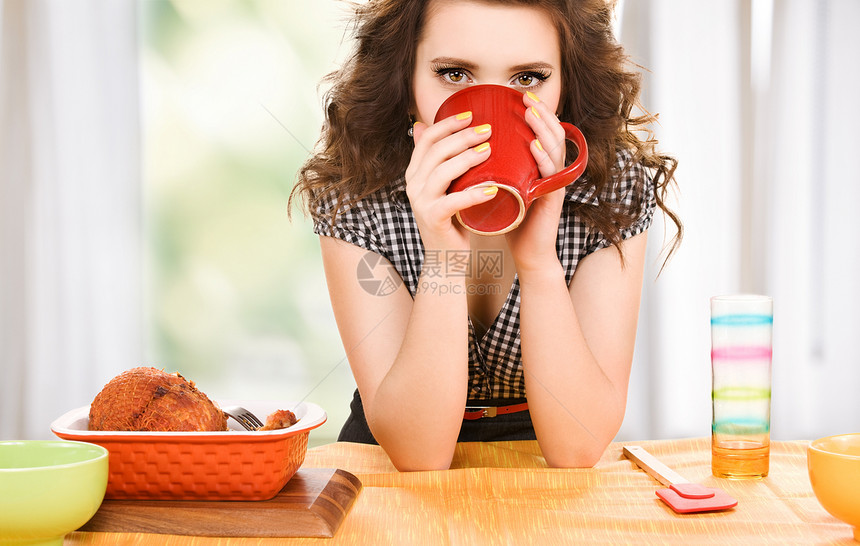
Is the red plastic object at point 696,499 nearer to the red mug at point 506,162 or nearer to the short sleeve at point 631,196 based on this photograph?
the red mug at point 506,162

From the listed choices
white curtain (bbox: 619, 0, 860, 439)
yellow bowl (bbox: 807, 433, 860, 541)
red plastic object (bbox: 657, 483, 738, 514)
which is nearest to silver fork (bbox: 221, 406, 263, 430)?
red plastic object (bbox: 657, 483, 738, 514)

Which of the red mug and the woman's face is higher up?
the woman's face

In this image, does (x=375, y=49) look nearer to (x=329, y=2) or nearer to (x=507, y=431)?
(x=507, y=431)

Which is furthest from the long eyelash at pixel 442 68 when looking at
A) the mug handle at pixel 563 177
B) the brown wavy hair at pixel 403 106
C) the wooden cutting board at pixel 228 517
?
the wooden cutting board at pixel 228 517

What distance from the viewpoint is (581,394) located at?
1.10 m

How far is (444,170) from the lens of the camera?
2.92ft

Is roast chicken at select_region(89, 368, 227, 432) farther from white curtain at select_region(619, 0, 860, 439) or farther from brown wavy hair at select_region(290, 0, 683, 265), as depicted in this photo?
white curtain at select_region(619, 0, 860, 439)

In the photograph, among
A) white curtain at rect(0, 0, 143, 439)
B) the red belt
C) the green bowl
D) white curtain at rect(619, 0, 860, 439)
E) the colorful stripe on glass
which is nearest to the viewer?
the green bowl

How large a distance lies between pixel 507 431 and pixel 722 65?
1.66 meters

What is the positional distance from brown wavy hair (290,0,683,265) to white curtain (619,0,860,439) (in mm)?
1236

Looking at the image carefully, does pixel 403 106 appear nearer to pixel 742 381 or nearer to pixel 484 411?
pixel 484 411

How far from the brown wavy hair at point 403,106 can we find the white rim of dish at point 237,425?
48cm

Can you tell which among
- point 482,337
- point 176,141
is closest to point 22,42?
point 176,141

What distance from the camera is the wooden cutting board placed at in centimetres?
67
